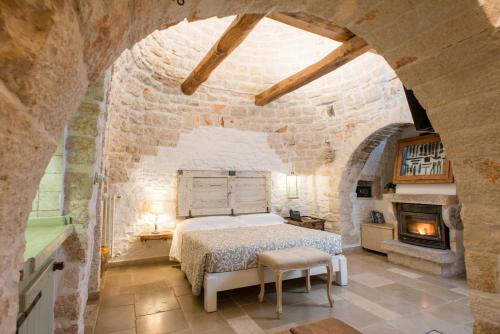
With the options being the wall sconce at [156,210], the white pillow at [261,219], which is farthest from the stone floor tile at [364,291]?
the wall sconce at [156,210]

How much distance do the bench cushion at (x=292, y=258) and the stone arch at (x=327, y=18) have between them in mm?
1628

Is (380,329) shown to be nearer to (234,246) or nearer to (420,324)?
(420,324)

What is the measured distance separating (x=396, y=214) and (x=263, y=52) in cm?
373

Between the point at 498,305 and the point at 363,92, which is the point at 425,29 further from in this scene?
the point at 363,92

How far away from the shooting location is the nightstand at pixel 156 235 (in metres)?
4.03

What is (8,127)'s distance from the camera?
33cm

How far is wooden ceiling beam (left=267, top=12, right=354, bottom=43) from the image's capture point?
2.62 meters

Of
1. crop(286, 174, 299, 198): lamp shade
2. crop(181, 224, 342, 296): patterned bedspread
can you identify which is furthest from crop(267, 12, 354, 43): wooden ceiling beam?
crop(286, 174, 299, 198): lamp shade

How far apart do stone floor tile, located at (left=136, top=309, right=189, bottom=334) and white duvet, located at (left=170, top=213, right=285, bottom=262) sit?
3.72 ft

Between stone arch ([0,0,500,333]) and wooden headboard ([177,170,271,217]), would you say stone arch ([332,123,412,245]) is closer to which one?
wooden headboard ([177,170,271,217])

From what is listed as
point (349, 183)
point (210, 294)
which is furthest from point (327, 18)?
point (349, 183)

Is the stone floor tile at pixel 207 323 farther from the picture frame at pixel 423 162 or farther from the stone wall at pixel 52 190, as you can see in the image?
the picture frame at pixel 423 162

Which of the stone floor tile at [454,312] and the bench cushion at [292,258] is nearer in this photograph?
the stone floor tile at [454,312]

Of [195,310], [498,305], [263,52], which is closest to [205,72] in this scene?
[263,52]
